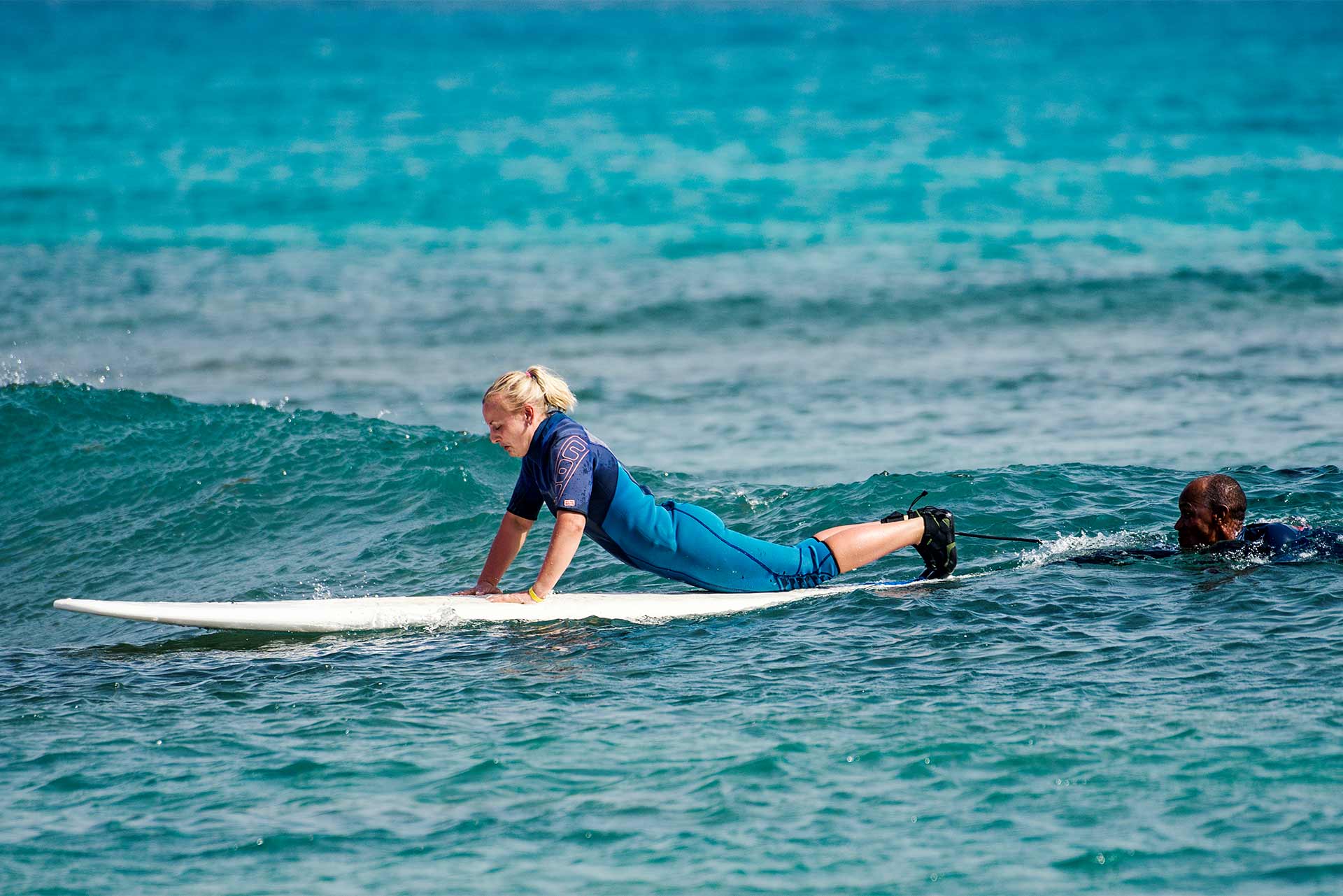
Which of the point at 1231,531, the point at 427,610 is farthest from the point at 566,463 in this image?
the point at 1231,531

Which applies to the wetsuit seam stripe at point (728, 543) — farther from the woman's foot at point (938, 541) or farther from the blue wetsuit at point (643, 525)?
the woman's foot at point (938, 541)

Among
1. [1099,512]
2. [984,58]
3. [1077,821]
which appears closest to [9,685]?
[1077,821]

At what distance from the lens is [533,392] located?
7250mm

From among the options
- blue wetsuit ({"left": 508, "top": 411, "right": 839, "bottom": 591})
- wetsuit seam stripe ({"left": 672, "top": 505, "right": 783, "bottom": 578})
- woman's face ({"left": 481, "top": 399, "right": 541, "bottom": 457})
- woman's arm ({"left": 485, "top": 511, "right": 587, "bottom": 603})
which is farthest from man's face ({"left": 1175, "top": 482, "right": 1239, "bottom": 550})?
woman's face ({"left": 481, "top": 399, "right": 541, "bottom": 457})

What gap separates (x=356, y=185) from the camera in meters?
35.4

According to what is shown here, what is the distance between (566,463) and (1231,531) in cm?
407

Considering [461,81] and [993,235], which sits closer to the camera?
[993,235]

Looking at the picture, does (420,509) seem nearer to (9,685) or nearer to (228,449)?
(228,449)

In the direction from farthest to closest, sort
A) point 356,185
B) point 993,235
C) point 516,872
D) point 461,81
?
point 461,81 → point 356,185 → point 993,235 → point 516,872

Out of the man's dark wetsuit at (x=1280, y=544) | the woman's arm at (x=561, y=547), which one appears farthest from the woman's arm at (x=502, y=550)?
the man's dark wetsuit at (x=1280, y=544)

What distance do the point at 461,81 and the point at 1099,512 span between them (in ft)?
191

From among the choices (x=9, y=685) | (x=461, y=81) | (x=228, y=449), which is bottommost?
(x=9, y=685)

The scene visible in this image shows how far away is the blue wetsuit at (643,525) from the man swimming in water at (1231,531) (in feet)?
7.15

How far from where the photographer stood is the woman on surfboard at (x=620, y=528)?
23.6 feet
